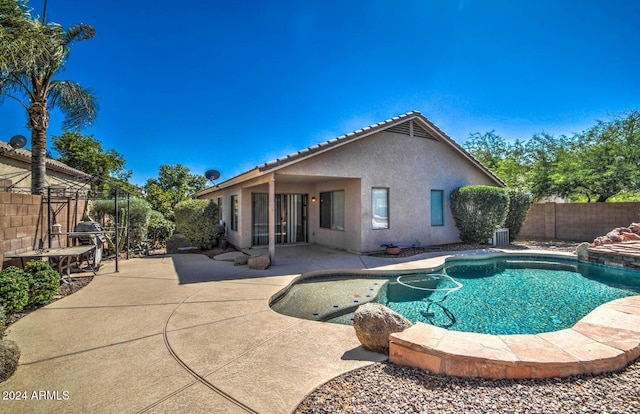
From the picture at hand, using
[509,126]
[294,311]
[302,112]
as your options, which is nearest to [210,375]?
[294,311]

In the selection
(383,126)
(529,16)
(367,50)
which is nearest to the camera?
(529,16)

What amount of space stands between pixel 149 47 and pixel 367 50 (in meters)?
10.9

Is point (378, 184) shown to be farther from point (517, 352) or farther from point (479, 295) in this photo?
point (517, 352)

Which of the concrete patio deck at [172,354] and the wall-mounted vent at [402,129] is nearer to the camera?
the concrete patio deck at [172,354]

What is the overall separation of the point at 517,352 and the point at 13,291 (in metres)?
7.73

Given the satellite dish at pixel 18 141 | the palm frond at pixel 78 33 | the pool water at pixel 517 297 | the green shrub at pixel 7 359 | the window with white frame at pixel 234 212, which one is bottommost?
the pool water at pixel 517 297

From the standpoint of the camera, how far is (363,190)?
11539mm

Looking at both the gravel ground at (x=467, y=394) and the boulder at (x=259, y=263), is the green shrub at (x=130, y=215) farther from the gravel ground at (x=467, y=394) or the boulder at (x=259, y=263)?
the gravel ground at (x=467, y=394)

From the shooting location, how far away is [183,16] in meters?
12.0

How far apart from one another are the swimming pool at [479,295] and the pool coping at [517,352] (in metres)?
1.51

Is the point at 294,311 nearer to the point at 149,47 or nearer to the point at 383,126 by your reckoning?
the point at 383,126

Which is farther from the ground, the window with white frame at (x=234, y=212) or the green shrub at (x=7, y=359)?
the window with white frame at (x=234, y=212)

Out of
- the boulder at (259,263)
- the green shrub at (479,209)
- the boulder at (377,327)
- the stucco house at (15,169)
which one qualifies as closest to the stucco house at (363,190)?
the green shrub at (479,209)

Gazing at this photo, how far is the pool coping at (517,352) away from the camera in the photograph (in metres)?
3.16
